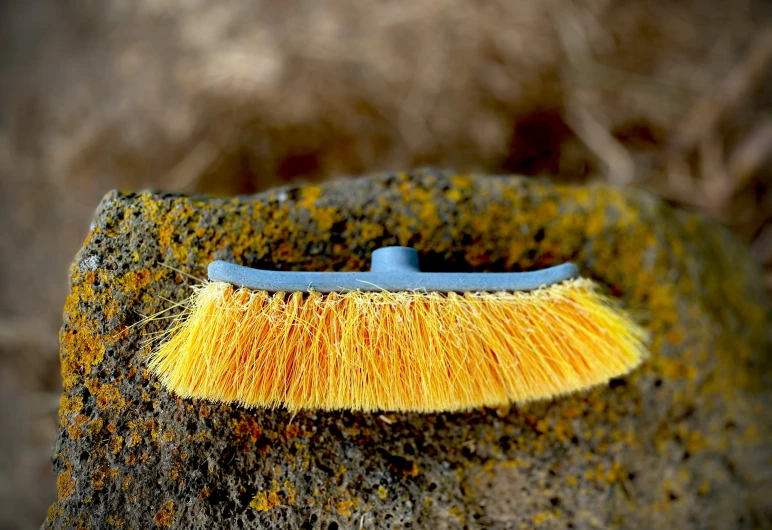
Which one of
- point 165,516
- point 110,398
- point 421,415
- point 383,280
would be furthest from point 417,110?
point 165,516


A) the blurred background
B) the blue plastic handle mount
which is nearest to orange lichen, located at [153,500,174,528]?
the blue plastic handle mount

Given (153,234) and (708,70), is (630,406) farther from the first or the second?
(708,70)

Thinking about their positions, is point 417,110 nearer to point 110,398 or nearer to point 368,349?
point 368,349

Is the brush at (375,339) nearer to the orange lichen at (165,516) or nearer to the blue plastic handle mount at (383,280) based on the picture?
the blue plastic handle mount at (383,280)

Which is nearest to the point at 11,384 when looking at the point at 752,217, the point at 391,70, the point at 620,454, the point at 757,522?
the point at 391,70

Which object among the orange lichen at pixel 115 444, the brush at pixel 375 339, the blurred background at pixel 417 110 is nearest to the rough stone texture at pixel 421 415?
the orange lichen at pixel 115 444

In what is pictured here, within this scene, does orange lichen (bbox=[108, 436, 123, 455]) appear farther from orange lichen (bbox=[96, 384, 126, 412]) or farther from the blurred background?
the blurred background
